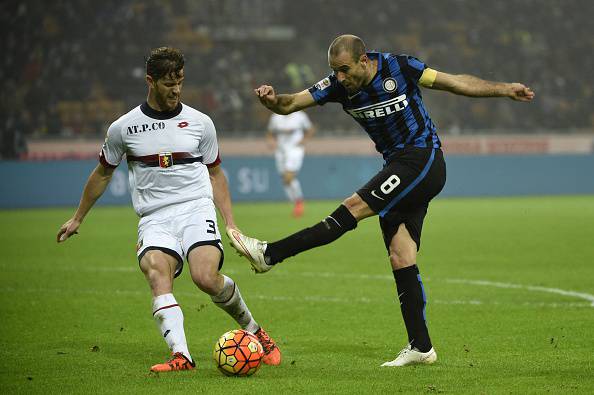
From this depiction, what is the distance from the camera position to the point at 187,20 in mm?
31516

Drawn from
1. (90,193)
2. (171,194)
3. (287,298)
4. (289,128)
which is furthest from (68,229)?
(289,128)

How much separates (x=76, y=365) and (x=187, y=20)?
1016 inches

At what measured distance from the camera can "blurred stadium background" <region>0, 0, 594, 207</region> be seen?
27.6 m

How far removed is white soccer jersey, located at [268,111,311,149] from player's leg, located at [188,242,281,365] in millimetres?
17108

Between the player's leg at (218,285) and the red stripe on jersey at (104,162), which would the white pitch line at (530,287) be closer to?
the player's leg at (218,285)

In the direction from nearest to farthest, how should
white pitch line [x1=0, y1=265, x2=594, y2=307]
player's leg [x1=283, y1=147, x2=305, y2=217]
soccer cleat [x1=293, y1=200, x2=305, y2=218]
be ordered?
white pitch line [x1=0, y1=265, x2=594, y2=307] < soccer cleat [x1=293, y1=200, x2=305, y2=218] < player's leg [x1=283, y1=147, x2=305, y2=217]

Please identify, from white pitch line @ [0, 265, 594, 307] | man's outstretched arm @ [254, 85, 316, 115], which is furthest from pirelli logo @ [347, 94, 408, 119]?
white pitch line @ [0, 265, 594, 307]

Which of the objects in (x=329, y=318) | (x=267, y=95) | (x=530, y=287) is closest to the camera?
(x=267, y=95)

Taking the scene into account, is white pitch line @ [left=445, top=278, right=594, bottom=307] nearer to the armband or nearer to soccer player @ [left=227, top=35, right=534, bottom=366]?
soccer player @ [left=227, top=35, right=534, bottom=366]

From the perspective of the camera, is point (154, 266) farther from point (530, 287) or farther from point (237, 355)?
point (530, 287)

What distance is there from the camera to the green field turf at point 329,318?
5996mm

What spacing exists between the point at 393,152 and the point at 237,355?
162 centimetres

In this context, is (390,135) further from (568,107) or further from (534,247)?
(568,107)

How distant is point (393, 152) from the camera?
659cm
